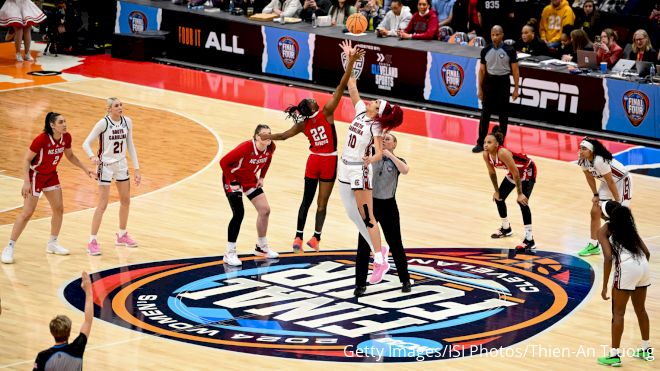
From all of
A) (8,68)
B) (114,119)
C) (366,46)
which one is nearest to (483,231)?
(114,119)

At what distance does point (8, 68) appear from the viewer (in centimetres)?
2642

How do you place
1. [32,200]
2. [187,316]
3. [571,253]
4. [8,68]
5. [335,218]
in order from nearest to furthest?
[187,316], [32,200], [571,253], [335,218], [8,68]

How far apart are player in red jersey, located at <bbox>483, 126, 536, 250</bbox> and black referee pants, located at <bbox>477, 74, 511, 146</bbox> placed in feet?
17.0

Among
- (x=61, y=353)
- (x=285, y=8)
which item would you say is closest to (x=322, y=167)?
(x=61, y=353)

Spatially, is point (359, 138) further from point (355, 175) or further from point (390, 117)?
point (390, 117)

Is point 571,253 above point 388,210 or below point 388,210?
below

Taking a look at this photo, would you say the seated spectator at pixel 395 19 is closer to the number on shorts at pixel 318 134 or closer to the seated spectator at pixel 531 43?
the seated spectator at pixel 531 43

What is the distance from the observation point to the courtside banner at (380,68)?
2398 centimetres

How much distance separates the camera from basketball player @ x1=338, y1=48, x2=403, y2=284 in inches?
Result: 486

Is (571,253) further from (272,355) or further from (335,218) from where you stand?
(272,355)

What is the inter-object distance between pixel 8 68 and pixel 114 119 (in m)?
13.4

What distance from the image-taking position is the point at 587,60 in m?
21.9

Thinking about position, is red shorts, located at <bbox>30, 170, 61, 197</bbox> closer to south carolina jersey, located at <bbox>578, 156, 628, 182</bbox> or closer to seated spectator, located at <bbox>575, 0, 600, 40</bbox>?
south carolina jersey, located at <bbox>578, 156, 628, 182</bbox>

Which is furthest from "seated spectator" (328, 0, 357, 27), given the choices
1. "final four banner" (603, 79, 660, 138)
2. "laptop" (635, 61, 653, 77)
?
"laptop" (635, 61, 653, 77)
